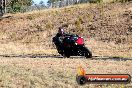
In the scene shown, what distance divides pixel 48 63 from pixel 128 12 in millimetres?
23850

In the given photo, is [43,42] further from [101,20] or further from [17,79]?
[17,79]

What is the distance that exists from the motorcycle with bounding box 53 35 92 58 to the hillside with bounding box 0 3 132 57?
8019mm

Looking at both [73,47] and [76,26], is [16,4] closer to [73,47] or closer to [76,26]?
[76,26]

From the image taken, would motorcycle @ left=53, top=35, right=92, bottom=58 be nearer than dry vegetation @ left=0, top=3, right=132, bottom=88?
No

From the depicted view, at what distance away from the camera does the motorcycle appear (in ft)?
67.6

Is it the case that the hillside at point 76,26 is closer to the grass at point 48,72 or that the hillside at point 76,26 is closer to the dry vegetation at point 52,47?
the dry vegetation at point 52,47

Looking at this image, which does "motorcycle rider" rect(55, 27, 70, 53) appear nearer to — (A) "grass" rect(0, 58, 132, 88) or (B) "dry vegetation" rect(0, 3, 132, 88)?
(B) "dry vegetation" rect(0, 3, 132, 88)

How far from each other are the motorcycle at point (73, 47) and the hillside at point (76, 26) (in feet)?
26.3

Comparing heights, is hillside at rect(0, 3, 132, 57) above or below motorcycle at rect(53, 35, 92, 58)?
below

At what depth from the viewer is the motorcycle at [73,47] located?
20609mm

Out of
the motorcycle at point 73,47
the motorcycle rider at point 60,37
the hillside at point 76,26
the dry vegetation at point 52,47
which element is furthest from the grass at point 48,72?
the hillside at point 76,26

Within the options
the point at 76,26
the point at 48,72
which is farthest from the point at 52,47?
the point at 48,72

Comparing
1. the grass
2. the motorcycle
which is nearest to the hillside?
the motorcycle

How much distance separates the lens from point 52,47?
32031 millimetres
